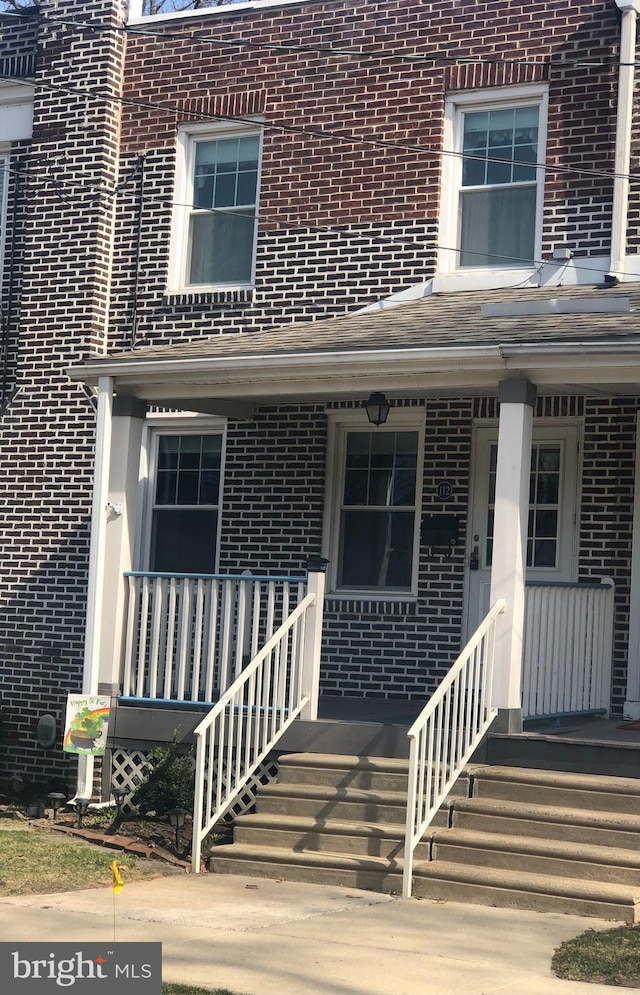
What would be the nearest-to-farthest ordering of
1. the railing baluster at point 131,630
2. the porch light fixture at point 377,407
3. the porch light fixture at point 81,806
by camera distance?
the porch light fixture at point 81,806 → the railing baluster at point 131,630 → the porch light fixture at point 377,407

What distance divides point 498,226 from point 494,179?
1.42 ft

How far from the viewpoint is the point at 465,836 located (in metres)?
8.87

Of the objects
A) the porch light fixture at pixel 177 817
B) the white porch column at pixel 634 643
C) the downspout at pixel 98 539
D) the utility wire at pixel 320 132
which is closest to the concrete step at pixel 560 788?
the white porch column at pixel 634 643

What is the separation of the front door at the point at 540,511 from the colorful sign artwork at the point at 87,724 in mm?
3237

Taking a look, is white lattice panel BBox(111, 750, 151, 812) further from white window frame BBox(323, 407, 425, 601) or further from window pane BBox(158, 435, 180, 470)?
window pane BBox(158, 435, 180, 470)

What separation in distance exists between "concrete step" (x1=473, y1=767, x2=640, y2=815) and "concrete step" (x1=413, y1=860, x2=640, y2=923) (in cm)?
69

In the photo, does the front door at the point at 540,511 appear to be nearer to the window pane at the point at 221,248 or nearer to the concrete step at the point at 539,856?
the window pane at the point at 221,248

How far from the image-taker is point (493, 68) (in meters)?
12.3

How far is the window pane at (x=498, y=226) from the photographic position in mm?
12242

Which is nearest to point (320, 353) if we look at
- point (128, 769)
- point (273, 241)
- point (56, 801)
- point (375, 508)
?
point (375, 508)

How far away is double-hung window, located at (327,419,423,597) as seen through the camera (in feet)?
40.5

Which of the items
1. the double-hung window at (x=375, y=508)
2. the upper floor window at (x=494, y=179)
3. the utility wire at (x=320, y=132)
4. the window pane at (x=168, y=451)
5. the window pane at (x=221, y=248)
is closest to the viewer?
the utility wire at (x=320, y=132)

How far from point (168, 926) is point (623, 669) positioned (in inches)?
194

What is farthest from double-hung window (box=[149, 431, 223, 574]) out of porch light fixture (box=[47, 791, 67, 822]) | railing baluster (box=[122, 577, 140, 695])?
porch light fixture (box=[47, 791, 67, 822])
